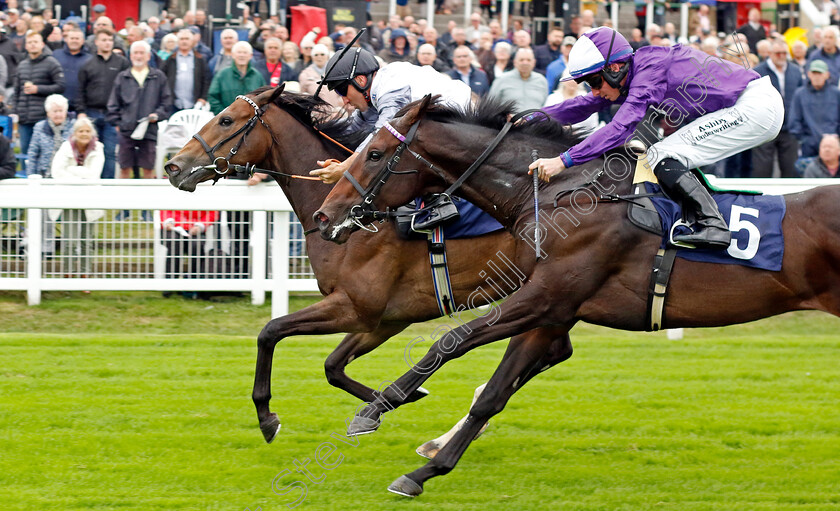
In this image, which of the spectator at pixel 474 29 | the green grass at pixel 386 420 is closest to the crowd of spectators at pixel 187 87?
the green grass at pixel 386 420

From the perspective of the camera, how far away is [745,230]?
4.53 metres

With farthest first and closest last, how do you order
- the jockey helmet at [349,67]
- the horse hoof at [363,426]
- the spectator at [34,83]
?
the spectator at [34,83] < the jockey helmet at [349,67] < the horse hoof at [363,426]

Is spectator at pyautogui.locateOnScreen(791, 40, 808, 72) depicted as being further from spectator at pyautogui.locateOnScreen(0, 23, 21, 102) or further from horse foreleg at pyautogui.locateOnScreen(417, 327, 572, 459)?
spectator at pyautogui.locateOnScreen(0, 23, 21, 102)

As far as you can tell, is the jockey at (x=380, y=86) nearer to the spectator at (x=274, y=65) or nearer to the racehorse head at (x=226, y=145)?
the racehorse head at (x=226, y=145)

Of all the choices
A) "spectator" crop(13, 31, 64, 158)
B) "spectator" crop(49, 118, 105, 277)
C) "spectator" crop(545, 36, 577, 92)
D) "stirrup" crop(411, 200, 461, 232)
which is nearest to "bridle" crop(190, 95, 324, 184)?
"stirrup" crop(411, 200, 461, 232)

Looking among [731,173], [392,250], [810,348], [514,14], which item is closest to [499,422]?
[392,250]

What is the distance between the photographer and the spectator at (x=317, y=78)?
23.8 ft

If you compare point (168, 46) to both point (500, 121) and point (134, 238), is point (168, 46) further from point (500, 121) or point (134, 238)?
point (500, 121)

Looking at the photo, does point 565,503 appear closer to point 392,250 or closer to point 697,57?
point 392,250

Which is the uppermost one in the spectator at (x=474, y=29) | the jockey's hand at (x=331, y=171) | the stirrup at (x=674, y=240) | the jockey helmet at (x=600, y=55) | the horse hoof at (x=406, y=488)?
the spectator at (x=474, y=29)

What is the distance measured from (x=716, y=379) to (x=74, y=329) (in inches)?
175

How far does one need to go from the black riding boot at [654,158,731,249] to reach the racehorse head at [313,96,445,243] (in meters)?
1.05

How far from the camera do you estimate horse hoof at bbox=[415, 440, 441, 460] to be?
510 centimetres

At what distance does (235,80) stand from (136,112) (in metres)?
0.91
